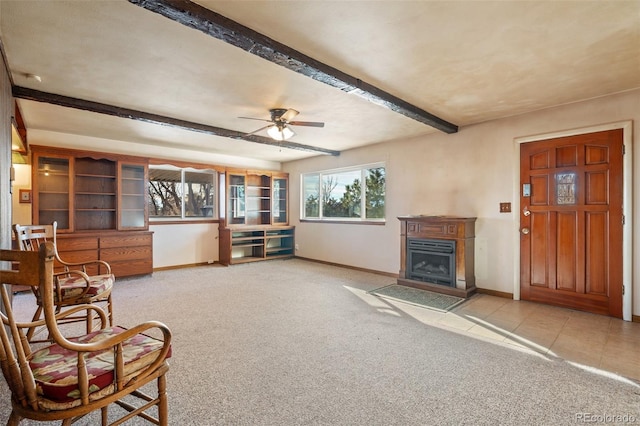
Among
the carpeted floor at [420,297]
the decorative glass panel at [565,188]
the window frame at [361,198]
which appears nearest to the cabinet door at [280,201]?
the window frame at [361,198]

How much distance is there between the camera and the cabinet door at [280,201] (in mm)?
7516

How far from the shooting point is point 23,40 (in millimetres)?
2258

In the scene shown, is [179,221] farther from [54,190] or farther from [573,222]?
[573,222]

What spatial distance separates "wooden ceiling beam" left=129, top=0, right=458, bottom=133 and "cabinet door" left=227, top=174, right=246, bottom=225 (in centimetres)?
451

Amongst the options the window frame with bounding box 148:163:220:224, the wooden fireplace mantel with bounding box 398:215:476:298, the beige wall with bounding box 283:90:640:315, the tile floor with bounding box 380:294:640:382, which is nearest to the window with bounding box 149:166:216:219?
the window frame with bounding box 148:163:220:224

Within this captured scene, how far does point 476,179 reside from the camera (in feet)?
14.4

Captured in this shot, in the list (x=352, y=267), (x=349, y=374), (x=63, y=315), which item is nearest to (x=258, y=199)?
(x=352, y=267)

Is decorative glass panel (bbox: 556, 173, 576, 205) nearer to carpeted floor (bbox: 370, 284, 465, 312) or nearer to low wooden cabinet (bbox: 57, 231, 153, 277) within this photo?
carpeted floor (bbox: 370, 284, 465, 312)

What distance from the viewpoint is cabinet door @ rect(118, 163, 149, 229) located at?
5.46 m

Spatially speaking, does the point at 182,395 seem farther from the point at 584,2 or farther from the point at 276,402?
the point at 584,2

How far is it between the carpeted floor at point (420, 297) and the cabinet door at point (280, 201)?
369 centimetres

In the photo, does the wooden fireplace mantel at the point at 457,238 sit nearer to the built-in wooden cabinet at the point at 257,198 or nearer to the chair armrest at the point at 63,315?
the built-in wooden cabinet at the point at 257,198

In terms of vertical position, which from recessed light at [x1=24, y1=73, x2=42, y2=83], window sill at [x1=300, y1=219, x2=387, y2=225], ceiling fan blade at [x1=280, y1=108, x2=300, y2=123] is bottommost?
window sill at [x1=300, y1=219, x2=387, y2=225]

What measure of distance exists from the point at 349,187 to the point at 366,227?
3.12 feet
